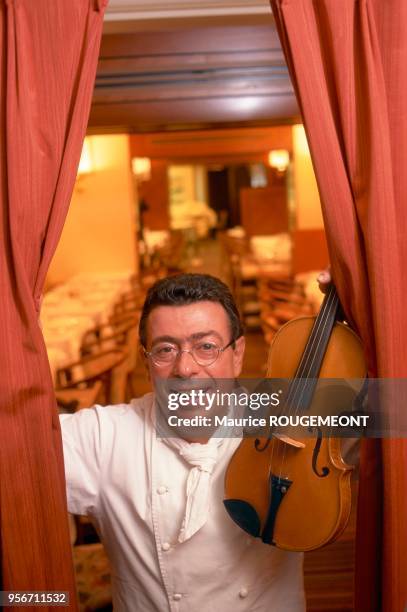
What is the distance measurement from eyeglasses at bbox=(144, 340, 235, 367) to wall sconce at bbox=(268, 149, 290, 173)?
6662mm

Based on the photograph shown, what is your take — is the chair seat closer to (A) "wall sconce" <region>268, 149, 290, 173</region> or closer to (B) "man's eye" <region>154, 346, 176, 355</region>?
(B) "man's eye" <region>154, 346, 176, 355</region>

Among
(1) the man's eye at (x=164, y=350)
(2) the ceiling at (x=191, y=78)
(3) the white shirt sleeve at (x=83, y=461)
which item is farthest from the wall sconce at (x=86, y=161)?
(1) the man's eye at (x=164, y=350)

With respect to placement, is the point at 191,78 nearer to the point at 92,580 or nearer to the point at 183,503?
the point at 183,503

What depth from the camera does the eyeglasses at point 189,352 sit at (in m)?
1.46

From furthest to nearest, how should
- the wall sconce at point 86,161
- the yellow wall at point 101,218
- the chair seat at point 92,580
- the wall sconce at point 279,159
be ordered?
the wall sconce at point 279,159, the yellow wall at point 101,218, the wall sconce at point 86,161, the chair seat at point 92,580

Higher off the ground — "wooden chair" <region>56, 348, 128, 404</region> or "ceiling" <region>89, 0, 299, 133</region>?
"ceiling" <region>89, 0, 299, 133</region>

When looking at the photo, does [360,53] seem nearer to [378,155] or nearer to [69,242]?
[378,155]

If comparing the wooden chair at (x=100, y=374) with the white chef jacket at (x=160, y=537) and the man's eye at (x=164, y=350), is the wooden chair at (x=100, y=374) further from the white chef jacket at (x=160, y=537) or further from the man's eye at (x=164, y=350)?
the man's eye at (x=164, y=350)

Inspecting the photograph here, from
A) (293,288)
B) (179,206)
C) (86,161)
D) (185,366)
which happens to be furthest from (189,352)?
(179,206)

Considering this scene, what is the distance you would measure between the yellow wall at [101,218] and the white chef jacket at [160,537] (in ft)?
19.8

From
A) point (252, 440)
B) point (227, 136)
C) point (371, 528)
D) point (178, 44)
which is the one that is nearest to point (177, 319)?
point (252, 440)

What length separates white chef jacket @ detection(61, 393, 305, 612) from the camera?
1.46 m

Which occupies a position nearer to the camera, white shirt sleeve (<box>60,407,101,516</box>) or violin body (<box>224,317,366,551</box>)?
violin body (<box>224,317,366,551</box>)

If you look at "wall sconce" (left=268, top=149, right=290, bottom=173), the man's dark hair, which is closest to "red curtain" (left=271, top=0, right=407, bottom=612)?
the man's dark hair
